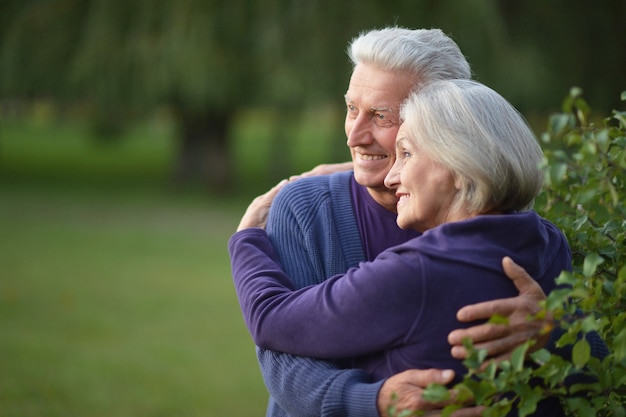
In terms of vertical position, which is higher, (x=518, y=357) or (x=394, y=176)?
(x=394, y=176)

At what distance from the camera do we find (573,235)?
2385mm

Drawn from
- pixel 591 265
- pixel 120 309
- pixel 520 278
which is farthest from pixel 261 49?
pixel 591 265

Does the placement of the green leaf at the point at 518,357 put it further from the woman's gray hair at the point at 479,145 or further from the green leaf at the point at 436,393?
the woman's gray hair at the point at 479,145

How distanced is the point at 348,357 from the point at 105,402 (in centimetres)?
500

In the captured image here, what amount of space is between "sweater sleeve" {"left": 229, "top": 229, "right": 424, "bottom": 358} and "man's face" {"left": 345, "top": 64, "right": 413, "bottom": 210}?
17.0 inches

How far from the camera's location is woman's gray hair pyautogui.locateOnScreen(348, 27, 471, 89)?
2465 millimetres

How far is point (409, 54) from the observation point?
8.09ft

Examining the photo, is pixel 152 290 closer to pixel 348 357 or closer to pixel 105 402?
pixel 105 402

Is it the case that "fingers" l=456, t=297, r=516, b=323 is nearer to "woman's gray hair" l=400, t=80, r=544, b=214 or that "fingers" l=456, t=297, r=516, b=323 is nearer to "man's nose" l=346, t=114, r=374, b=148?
"woman's gray hair" l=400, t=80, r=544, b=214

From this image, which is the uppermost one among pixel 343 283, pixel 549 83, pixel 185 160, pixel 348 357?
pixel 343 283

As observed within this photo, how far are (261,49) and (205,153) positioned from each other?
802cm

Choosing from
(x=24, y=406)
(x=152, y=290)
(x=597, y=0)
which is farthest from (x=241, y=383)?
(x=597, y=0)

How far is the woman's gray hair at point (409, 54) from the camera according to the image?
2.46m

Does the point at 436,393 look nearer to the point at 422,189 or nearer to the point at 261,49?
the point at 422,189
